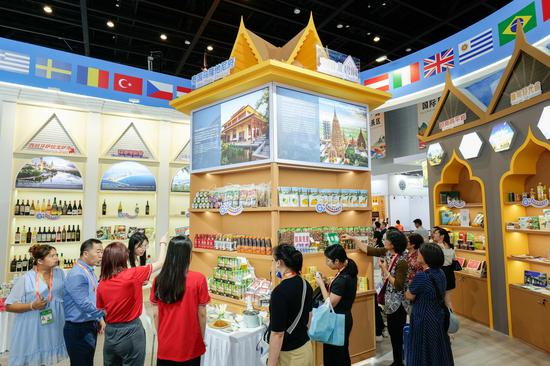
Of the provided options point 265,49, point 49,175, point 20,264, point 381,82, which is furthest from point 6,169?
point 381,82

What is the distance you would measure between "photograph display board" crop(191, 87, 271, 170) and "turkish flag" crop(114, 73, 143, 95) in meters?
2.76

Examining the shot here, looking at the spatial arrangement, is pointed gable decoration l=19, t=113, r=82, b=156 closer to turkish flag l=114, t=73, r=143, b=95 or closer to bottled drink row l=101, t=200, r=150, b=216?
bottled drink row l=101, t=200, r=150, b=216

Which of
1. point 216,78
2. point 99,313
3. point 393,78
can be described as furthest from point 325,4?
point 99,313

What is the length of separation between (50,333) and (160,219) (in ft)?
12.2

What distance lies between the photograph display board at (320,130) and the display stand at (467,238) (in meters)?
2.81

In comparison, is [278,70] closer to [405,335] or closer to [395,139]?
[405,335]

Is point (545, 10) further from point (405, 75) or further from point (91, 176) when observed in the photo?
point (91, 176)

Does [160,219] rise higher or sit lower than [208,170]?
lower

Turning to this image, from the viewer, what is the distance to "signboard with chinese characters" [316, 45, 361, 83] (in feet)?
13.0

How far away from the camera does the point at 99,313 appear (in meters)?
2.97

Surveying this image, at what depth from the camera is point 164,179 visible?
7.00m

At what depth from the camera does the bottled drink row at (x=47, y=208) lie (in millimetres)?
5762

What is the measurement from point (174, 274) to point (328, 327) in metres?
1.37

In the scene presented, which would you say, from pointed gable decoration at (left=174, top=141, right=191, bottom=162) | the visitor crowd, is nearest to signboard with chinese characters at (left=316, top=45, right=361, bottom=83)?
the visitor crowd
